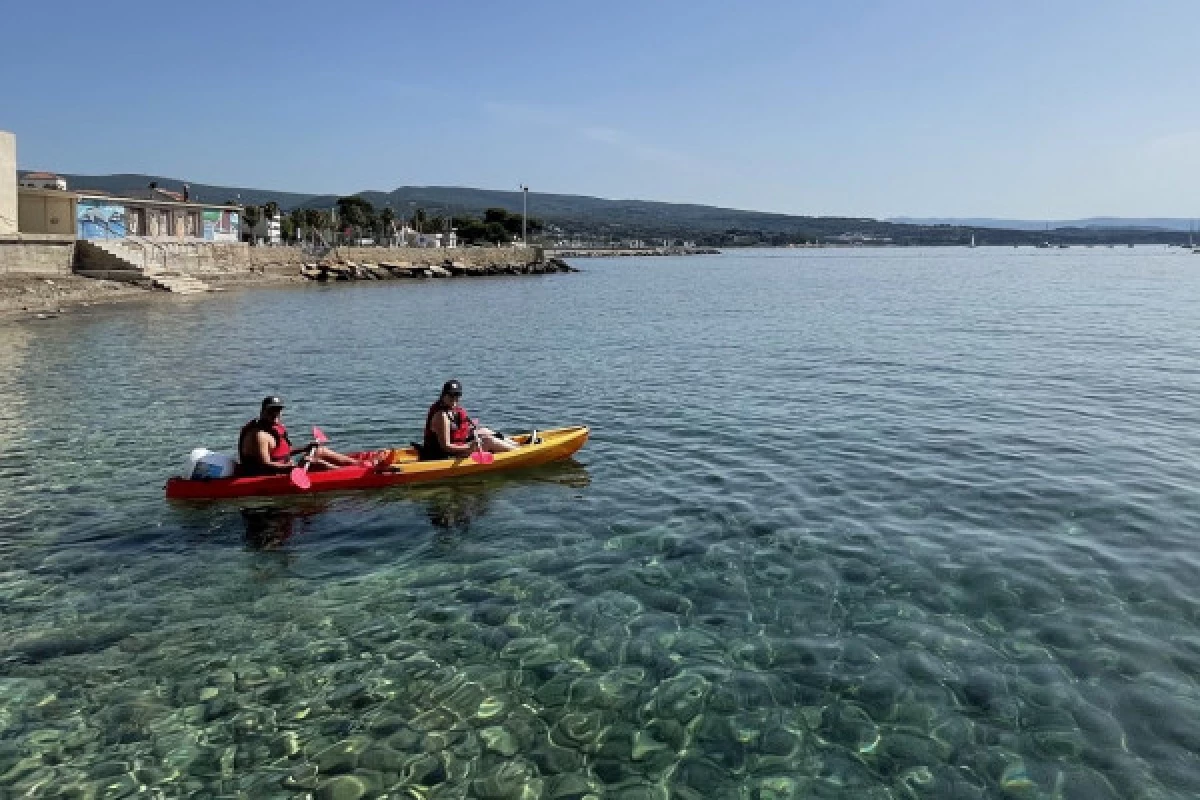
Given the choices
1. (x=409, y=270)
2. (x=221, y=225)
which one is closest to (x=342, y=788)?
(x=221, y=225)

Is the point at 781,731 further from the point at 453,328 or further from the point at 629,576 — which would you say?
the point at 453,328

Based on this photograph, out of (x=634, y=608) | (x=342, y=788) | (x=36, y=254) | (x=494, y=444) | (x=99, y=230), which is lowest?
(x=342, y=788)

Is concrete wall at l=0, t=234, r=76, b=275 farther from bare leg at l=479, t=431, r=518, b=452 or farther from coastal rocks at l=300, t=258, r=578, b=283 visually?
bare leg at l=479, t=431, r=518, b=452

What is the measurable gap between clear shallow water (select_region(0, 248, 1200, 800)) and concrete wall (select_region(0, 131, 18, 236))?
33.5 metres

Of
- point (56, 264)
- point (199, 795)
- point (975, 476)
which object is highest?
point (56, 264)

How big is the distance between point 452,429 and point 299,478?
2584 millimetres

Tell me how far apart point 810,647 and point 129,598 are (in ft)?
24.2

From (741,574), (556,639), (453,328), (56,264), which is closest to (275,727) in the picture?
(556,639)

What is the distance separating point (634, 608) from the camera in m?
9.30

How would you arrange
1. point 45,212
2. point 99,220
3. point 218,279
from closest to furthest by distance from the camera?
point 45,212
point 99,220
point 218,279

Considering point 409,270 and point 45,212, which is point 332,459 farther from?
point 409,270

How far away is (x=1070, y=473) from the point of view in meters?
14.6

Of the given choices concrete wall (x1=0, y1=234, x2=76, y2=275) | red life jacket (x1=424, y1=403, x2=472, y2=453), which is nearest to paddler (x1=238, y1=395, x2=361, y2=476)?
red life jacket (x1=424, y1=403, x2=472, y2=453)

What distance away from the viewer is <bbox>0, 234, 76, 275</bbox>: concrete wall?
42719 mm
